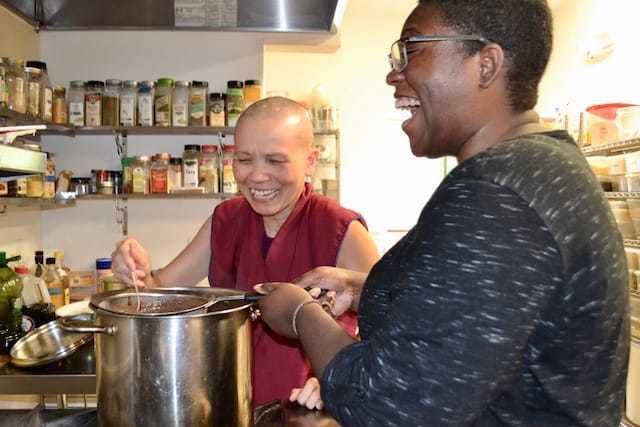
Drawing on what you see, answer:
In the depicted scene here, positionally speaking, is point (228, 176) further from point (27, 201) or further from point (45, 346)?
point (45, 346)

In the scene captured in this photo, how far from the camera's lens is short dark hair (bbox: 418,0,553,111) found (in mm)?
602

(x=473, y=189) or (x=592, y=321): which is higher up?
(x=473, y=189)

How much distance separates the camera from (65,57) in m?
2.38

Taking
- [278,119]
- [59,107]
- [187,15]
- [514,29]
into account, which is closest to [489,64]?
[514,29]

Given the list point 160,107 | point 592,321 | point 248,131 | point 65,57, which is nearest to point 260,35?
point 160,107

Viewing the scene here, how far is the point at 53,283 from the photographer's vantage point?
211 centimetres

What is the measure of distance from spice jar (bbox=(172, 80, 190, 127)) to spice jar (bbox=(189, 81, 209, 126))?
17mm

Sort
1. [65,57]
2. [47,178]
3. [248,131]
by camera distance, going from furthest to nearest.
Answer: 1. [65,57]
2. [47,178]
3. [248,131]

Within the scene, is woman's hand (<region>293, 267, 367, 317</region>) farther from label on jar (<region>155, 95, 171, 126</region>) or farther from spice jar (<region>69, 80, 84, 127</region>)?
spice jar (<region>69, 80, 84, 127</region>)

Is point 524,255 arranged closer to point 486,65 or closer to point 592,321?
point 592,321

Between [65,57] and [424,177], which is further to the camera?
[424,177]

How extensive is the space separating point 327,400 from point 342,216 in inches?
30.7

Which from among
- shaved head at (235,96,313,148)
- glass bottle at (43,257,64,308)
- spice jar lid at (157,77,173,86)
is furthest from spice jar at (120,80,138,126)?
shaved head at (235,96,313,148)

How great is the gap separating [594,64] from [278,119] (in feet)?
7.81
